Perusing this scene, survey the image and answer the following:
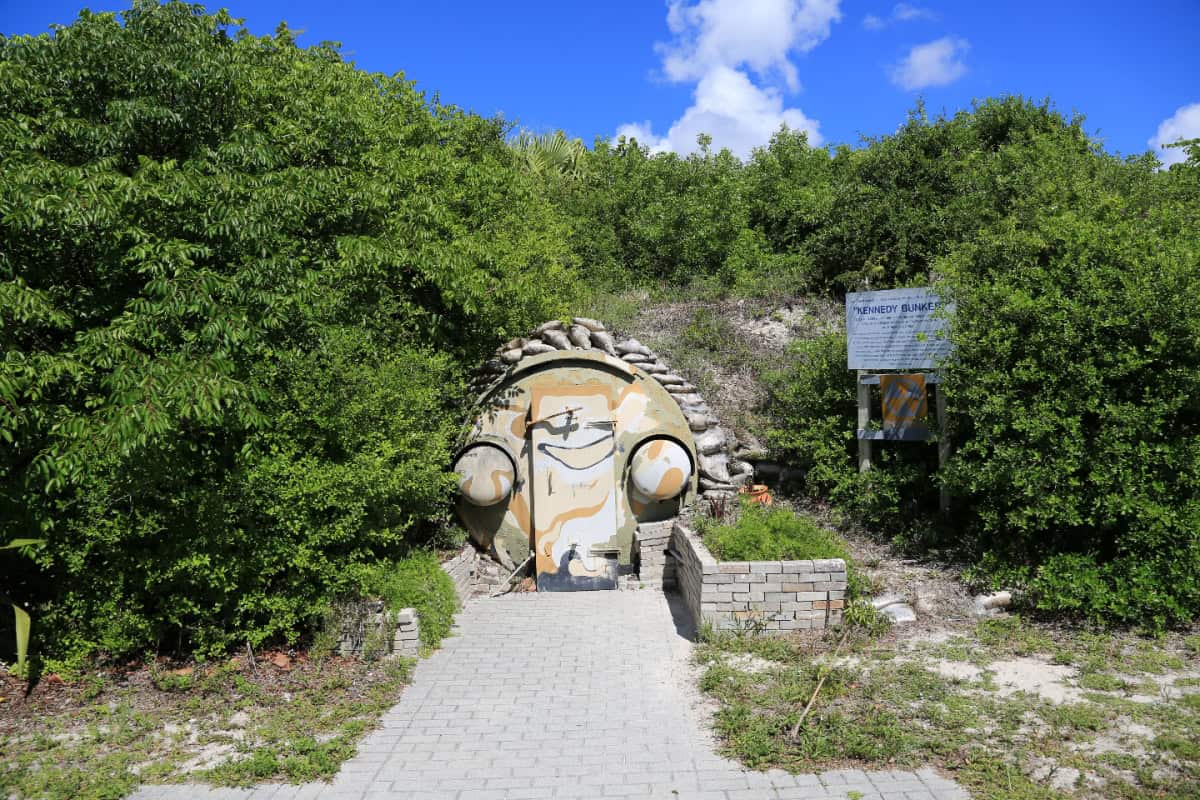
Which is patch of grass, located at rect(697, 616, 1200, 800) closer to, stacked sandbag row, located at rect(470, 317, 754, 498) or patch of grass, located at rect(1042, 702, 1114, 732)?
patch of grass, located at rect(1042, 702, 1114, 732)

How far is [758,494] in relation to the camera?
9.00 meters

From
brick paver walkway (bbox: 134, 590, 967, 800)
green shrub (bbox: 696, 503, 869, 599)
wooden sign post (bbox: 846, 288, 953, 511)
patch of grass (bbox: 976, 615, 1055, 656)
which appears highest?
wooden sign post (bbox: 846, 288, 953, 511)

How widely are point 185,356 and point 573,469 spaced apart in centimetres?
443

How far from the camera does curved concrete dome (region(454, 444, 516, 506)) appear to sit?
28.6 feet

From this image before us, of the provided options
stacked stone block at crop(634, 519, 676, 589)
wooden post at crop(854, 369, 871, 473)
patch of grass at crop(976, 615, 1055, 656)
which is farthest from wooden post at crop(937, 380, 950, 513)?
stacked stone block at crop(634, 519, 676, 589)

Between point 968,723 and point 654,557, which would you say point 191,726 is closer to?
point 654,557

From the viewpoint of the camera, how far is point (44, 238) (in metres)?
5.98

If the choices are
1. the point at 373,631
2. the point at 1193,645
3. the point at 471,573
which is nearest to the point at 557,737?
the point at 373,631

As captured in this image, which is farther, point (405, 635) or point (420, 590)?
point (420, 590)

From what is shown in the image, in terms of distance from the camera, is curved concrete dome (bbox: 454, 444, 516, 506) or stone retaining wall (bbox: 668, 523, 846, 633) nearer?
stone retaining wall (bbox: 668, 523, 846, 633)

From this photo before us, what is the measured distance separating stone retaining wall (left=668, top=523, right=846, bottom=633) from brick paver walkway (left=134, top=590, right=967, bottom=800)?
0.48 m

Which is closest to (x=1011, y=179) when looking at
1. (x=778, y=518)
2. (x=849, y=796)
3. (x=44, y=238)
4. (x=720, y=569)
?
(x=778, y=518)

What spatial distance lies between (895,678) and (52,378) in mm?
6195

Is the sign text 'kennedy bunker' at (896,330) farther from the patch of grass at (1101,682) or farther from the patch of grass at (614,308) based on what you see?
the patch of grass at (614,308)
